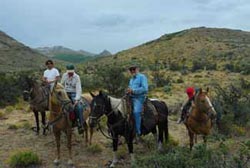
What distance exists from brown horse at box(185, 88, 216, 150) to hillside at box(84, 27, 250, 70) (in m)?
45.8

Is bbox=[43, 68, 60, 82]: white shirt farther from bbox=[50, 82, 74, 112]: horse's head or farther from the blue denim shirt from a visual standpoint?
the blue denim shirt

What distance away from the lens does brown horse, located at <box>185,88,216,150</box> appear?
35.5ft

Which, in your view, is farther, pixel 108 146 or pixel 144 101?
pixel 108 146

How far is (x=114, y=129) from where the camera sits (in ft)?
35.5

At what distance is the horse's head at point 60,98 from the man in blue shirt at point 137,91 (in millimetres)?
1721

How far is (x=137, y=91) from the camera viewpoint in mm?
10812

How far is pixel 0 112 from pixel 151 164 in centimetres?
1295

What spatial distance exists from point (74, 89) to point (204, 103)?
3.68 meters

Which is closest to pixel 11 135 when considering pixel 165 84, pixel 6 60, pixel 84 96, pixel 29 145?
pixel 29 145

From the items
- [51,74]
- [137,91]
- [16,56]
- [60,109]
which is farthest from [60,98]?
[16,56]

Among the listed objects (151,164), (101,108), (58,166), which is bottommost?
(58,166)

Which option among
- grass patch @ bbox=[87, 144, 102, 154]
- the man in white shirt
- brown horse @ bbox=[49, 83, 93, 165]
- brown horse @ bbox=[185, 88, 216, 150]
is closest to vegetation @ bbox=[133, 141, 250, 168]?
brown horse @ bbox=[185, 88, 216, 150]

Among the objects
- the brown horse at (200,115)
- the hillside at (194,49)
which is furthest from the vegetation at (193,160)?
the hillside at (194,49)

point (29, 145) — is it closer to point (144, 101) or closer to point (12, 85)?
point (144, 101)
